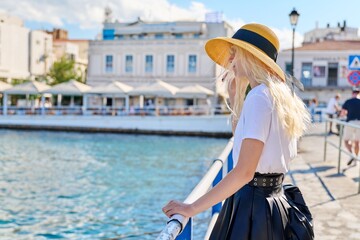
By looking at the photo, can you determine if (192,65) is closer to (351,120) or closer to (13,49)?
(13,49)

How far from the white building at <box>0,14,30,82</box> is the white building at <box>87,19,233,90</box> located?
13.3 meters

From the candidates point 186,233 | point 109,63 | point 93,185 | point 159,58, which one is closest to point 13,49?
point 109,63

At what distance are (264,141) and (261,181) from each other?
260 mm

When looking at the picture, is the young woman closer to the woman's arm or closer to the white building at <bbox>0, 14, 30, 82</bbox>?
the woman's arm

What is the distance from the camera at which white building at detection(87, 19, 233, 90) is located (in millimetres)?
40906

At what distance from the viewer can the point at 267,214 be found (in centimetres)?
202

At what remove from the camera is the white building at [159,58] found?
40.9m

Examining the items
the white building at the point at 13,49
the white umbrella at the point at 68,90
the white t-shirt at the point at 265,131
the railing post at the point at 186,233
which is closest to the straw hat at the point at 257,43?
the white t-shirt at the point at 265,131

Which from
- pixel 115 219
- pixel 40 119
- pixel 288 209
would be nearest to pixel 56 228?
pixel 115 219

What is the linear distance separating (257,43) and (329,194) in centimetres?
494

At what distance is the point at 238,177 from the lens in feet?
6.13

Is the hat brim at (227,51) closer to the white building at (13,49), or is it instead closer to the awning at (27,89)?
the awning at (27,89)

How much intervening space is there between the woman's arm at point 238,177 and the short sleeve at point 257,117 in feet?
0.10

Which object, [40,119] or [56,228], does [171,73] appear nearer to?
[40,119]
